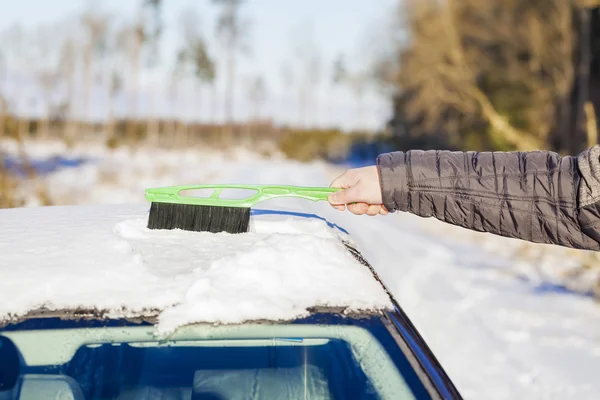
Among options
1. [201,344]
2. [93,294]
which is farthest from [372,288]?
[93,294]

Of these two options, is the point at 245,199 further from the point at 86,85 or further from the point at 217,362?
the point at 86,85

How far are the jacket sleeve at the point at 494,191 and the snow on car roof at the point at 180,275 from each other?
1.09ft

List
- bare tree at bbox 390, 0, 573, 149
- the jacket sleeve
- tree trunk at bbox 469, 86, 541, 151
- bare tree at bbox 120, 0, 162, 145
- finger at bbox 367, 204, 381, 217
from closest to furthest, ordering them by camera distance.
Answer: the jacket sleeve, finger at bbox 367, 204, 381, 217, tree trunk at bbox 469, 86, 541, 151, bare tree at bbox 390, 0, 573, 149, bare tree at bbox 120, 0, 162, 145

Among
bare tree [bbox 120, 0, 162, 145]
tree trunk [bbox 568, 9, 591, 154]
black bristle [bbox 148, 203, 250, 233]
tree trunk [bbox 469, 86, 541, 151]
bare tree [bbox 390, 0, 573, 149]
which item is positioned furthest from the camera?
bare tree [bbox 120, 0, 162, 145]

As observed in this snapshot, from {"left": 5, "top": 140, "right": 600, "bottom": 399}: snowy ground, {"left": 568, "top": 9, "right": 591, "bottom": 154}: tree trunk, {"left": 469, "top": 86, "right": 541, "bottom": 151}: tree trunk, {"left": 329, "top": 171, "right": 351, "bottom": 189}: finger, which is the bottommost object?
{"left": 5, "top": 140, "right": 600, "bottom": 399}: snowy ground

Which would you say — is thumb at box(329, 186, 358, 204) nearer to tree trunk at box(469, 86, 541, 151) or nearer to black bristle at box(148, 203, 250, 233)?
black bristle at box(148, 203, 250, 233)

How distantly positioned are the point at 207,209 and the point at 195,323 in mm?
740

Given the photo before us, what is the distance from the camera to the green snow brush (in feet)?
7.37

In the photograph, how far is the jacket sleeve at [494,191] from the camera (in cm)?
215

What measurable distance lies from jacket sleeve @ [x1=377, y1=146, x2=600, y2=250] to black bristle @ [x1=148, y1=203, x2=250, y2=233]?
0.51 meters

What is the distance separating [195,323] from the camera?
160cm

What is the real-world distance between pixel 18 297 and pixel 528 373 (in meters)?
3.91

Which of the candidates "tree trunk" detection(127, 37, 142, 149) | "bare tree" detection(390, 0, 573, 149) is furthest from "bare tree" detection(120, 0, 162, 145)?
Answer: "bare tree" detection(390, 0, 573, 149)

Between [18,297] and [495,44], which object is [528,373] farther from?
[495,44]
